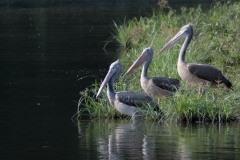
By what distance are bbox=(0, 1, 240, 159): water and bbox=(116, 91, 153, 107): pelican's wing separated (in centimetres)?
32

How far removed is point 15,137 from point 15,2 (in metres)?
33.0

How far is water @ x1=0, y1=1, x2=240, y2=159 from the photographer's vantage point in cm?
1229

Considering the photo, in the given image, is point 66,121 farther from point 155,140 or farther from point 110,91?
point 155,140

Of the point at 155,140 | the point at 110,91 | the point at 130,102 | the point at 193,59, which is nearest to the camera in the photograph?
the point at 155,140

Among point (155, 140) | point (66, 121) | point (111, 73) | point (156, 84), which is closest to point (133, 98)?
point (156, 84)

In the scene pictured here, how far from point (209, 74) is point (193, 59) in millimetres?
3172

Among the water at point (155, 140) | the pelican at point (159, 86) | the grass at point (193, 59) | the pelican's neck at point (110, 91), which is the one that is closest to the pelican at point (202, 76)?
the grass at point (193, 59)

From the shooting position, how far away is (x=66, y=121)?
15.1 meters

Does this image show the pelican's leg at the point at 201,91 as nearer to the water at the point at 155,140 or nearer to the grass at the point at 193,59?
the grass at the point at 193,59

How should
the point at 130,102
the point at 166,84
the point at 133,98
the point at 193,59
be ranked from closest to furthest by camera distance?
the point at 130,102 → the point at 133,98 → the point at 166,84 → the point at 193,59

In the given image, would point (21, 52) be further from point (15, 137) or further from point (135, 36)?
point (15, 137)

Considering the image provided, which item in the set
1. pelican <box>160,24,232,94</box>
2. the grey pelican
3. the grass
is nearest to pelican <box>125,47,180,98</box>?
the grass

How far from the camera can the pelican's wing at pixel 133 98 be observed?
1505 cm

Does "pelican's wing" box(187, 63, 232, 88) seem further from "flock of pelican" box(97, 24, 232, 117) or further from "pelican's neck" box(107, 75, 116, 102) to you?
"pelican's neck" box(107, 75, 116, 102)
